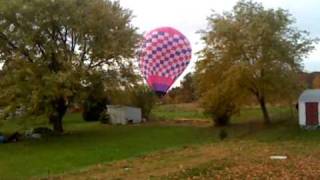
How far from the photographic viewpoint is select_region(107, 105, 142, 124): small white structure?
54.2 metres

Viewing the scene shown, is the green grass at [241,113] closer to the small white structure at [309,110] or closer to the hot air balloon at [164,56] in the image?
the hot air balloon at [164,56]

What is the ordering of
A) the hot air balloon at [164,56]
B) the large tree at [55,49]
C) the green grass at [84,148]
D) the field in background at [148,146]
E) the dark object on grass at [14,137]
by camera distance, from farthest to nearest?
the hot air balloon at [164,56]
the dark object on grass at [14,137]
the large tree at [55,49]
the green grass at [84,148]
the field in background at [148,146]

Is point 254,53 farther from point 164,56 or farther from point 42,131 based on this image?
point 42,131

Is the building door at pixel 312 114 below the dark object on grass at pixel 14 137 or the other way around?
the other way around

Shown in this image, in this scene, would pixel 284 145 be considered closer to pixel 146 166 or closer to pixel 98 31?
pixel 146 166

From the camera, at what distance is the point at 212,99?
41.7 meters

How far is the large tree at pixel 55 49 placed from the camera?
38.1 metres

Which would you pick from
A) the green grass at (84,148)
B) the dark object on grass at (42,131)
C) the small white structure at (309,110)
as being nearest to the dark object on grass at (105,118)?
the green grass at (84,148)

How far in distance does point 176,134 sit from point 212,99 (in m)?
3.72

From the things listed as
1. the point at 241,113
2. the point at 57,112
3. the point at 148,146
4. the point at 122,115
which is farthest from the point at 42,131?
the point at 241,113

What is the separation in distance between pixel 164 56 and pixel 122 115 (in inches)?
422

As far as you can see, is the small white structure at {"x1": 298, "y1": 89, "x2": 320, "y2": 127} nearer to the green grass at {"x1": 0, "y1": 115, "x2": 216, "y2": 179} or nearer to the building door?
the building door

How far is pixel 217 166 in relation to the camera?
1867 cm

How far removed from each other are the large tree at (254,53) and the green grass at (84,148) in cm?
391
